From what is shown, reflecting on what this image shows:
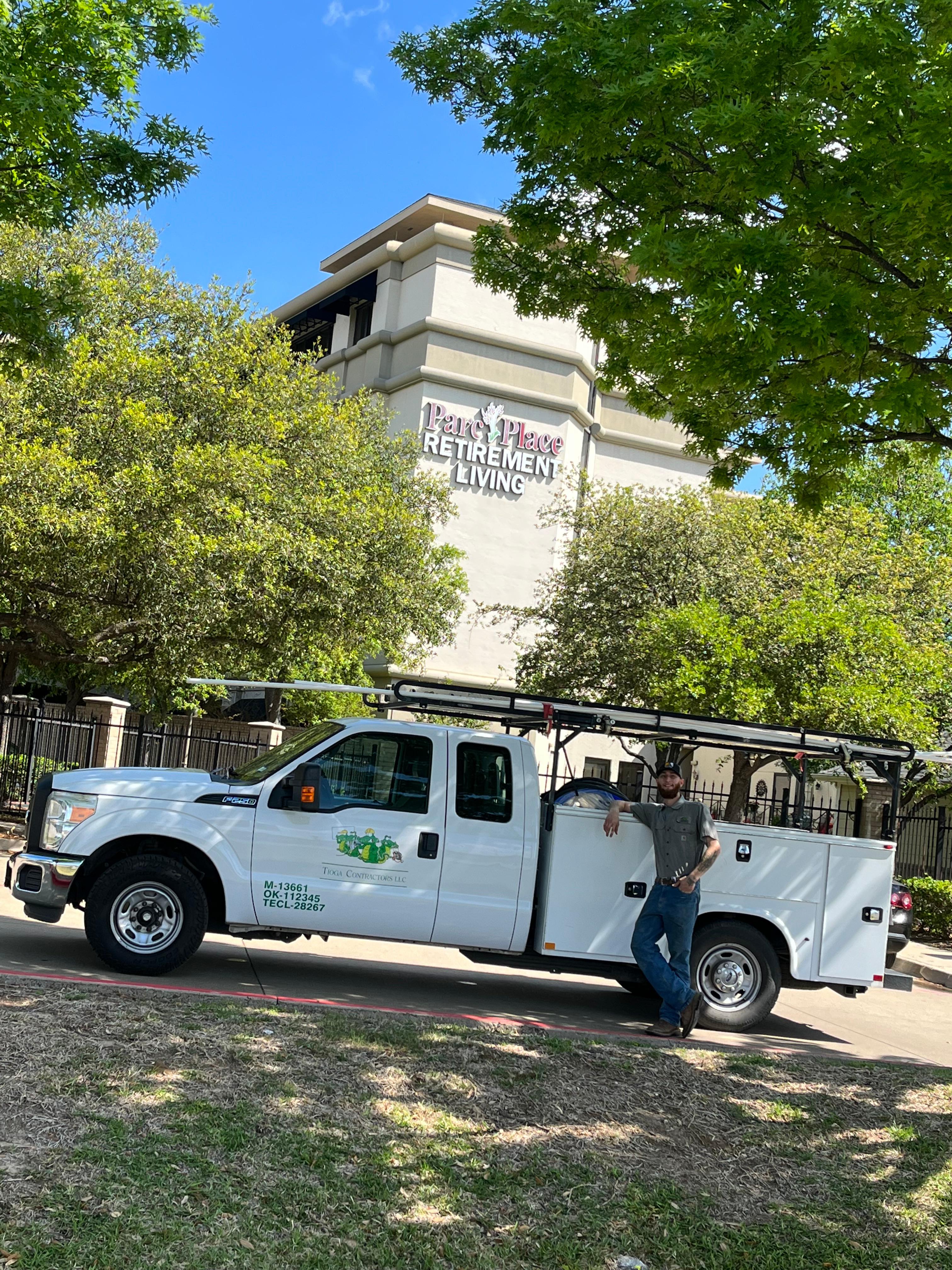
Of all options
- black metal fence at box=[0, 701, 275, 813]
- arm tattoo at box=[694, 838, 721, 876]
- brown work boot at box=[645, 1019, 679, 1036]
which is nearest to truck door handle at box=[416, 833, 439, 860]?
arm tattoo at box=[694, 838, 721, 876]

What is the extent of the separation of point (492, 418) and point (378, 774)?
29.5 metres

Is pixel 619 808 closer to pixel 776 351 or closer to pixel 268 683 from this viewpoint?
pixel 268 683

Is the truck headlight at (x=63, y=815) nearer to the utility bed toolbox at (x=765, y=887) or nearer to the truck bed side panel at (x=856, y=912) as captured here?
the utility bed toolbox at (x=765, y=887)

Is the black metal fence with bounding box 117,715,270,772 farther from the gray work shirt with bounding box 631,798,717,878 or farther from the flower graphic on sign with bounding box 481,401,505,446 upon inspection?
the gray work shirt with bounding box 631,798,717,878

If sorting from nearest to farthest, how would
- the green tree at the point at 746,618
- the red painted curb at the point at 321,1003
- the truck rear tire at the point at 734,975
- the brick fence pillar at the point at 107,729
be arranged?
A: the red painted curb at the point at 321,1003 → the truck rear tire at the point at 734,975 → the green tree at the point at 746,618 → the brick fence pillar at the point at 107,729

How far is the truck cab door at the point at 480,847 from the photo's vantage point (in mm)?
8734

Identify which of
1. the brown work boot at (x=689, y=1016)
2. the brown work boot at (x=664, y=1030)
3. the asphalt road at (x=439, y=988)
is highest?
the brown work boot at (x=689, y=1016)

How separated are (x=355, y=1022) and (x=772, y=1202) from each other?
285 cm

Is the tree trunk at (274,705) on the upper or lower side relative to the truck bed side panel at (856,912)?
upper

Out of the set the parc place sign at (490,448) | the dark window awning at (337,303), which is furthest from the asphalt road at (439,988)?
the dark window awning at (337,303)

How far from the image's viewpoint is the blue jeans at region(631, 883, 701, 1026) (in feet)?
27.9

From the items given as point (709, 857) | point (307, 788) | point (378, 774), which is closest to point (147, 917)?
point (307, 788)

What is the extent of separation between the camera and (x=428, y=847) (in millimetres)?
8727

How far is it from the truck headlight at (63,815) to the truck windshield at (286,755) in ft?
3.44
